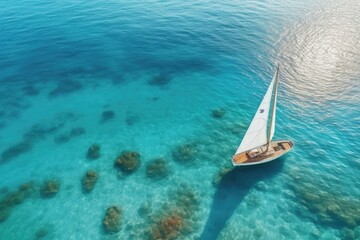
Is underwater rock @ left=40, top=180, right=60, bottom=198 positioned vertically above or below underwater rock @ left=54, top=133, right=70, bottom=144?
below

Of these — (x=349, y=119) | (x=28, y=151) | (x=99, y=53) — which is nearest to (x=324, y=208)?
(x=349, y=119)

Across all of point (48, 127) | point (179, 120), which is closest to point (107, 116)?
point (48, 127)

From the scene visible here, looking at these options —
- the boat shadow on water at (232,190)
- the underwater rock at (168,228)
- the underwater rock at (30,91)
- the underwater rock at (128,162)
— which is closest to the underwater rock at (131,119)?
the underwater rock at (128,162)

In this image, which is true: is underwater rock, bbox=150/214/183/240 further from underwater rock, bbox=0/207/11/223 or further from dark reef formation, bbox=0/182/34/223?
underwater rock, bbox=0/207/11/223

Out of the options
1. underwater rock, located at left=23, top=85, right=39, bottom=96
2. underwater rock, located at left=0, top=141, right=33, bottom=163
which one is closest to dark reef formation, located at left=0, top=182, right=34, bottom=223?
underwater rock, located at left=0, top=141, right=33, bottom=163

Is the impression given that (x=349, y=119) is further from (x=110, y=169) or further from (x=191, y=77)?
(x=110, y=169)

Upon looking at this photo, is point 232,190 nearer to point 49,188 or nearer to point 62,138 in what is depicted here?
point 49,188

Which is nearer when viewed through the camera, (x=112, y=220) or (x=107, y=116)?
(x=112, y=220)
